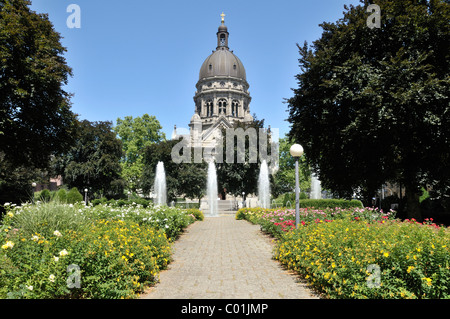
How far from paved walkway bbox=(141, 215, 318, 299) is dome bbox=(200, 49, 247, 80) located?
69.6m

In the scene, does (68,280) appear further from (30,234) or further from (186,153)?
(186,153)

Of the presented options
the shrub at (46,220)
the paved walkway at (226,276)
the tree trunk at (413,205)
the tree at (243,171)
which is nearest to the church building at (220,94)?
the tree at (243,171)

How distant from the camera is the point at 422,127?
13922 mm

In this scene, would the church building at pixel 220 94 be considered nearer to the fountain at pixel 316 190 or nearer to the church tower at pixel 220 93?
the church tower at pixel 220 93

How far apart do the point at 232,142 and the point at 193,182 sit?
22.3 feet

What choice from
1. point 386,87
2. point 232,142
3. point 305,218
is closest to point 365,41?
point 386,87

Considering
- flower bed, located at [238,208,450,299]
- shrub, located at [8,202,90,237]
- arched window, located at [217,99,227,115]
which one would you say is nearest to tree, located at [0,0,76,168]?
shrub, located at [8,202,90,237]

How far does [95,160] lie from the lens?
4141cm

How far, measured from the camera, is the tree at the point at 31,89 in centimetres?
1584

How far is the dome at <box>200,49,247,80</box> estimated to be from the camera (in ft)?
250

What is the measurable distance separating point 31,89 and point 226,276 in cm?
1558

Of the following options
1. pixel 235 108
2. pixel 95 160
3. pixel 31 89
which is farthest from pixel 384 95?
pixel 235 108

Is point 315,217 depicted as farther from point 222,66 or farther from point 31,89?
point 222,66

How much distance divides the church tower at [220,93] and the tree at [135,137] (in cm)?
2226
